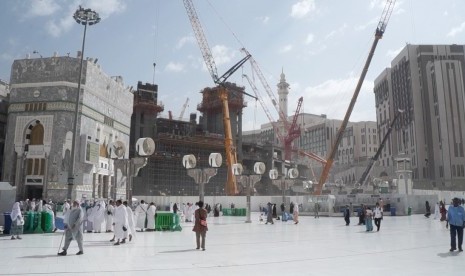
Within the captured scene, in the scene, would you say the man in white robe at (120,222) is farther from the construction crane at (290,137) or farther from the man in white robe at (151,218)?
the construction crane at (290,137)

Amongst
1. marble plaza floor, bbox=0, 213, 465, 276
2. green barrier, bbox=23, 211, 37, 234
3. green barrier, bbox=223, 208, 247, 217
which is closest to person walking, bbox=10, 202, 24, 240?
marble plaza floor, bbox=0, 213, 465, 276

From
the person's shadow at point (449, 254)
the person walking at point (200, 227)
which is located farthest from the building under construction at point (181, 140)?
the person's shadow at point (449, 254)

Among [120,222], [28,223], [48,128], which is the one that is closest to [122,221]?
[120,222]

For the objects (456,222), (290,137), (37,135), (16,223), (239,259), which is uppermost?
(290,137)

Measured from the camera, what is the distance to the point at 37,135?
147 feet

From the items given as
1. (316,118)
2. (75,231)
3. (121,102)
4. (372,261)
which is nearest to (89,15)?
(75,231)

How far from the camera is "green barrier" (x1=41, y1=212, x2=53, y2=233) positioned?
20.3 metres

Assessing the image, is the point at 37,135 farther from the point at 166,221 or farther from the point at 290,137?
the point at 290,137

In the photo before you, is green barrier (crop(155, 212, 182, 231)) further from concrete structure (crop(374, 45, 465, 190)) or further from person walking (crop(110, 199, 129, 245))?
concrete structure (crop(374, 45, 465, 190))

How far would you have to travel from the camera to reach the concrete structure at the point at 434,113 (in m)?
87.4

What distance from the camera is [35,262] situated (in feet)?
34.3

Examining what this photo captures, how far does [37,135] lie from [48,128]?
1.86 m

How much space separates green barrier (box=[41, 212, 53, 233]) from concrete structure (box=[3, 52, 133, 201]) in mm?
23657

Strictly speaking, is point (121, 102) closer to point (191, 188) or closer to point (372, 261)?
point (191, 188)
